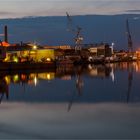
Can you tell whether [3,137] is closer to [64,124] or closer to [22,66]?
[64,124]

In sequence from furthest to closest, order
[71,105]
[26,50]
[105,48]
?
[105,48] → [26,50] → [71,105]

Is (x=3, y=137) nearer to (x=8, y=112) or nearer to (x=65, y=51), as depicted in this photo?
(x=8, y=112)

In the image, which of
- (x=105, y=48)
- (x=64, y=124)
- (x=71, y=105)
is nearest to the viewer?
(x=64, y=124)

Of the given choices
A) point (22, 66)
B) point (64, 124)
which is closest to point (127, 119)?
point (64, 124)

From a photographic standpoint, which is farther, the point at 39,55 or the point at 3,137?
the point at 39,55

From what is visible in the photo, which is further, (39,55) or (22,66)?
(39,55)

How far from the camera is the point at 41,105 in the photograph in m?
15.1

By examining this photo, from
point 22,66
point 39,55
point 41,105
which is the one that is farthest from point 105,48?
point 41,105

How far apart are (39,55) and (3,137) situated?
50522 millimetres

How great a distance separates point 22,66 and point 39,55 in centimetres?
1664

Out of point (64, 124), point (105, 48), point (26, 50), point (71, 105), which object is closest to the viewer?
point (64, 124)

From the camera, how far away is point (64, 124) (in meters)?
10.6

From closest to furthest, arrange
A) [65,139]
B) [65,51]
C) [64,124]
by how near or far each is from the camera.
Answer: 1. [65,139]
2. [64,124]
3. [65,51]

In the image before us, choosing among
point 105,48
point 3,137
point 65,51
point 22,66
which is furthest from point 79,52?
point 3,137
